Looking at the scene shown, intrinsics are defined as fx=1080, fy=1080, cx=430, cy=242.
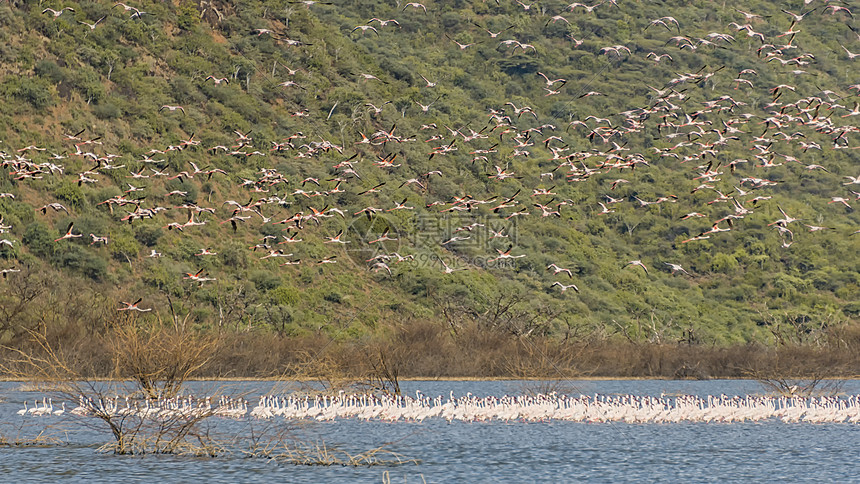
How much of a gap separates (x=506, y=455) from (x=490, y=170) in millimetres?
62281

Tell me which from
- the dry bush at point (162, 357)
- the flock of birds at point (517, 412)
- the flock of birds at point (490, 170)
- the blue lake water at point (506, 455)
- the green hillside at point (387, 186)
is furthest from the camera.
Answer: the green hillside at point (387, 186)

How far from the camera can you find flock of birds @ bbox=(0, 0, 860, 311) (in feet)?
182

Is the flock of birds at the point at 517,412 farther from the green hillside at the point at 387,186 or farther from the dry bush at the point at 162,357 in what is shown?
the green hillside at the point at 387,186

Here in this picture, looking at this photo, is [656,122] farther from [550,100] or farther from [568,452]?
[568,452]

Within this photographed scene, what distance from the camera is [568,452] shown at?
2486 centimetres

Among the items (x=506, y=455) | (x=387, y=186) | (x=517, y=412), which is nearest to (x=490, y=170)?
(x=387, y=186)

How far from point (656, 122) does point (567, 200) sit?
67.4 feet

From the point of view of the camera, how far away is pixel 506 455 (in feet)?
80.2

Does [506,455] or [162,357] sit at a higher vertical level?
[162,357]

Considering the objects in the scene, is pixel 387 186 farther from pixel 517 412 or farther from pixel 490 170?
pixel 517 412

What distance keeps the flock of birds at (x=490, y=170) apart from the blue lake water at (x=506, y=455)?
17.2 metres

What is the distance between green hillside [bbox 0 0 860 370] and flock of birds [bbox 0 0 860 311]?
0.35m

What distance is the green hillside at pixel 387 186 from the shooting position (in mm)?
56375

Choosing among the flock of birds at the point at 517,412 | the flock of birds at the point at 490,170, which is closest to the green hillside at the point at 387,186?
the flock of birds at the point at 490,170
